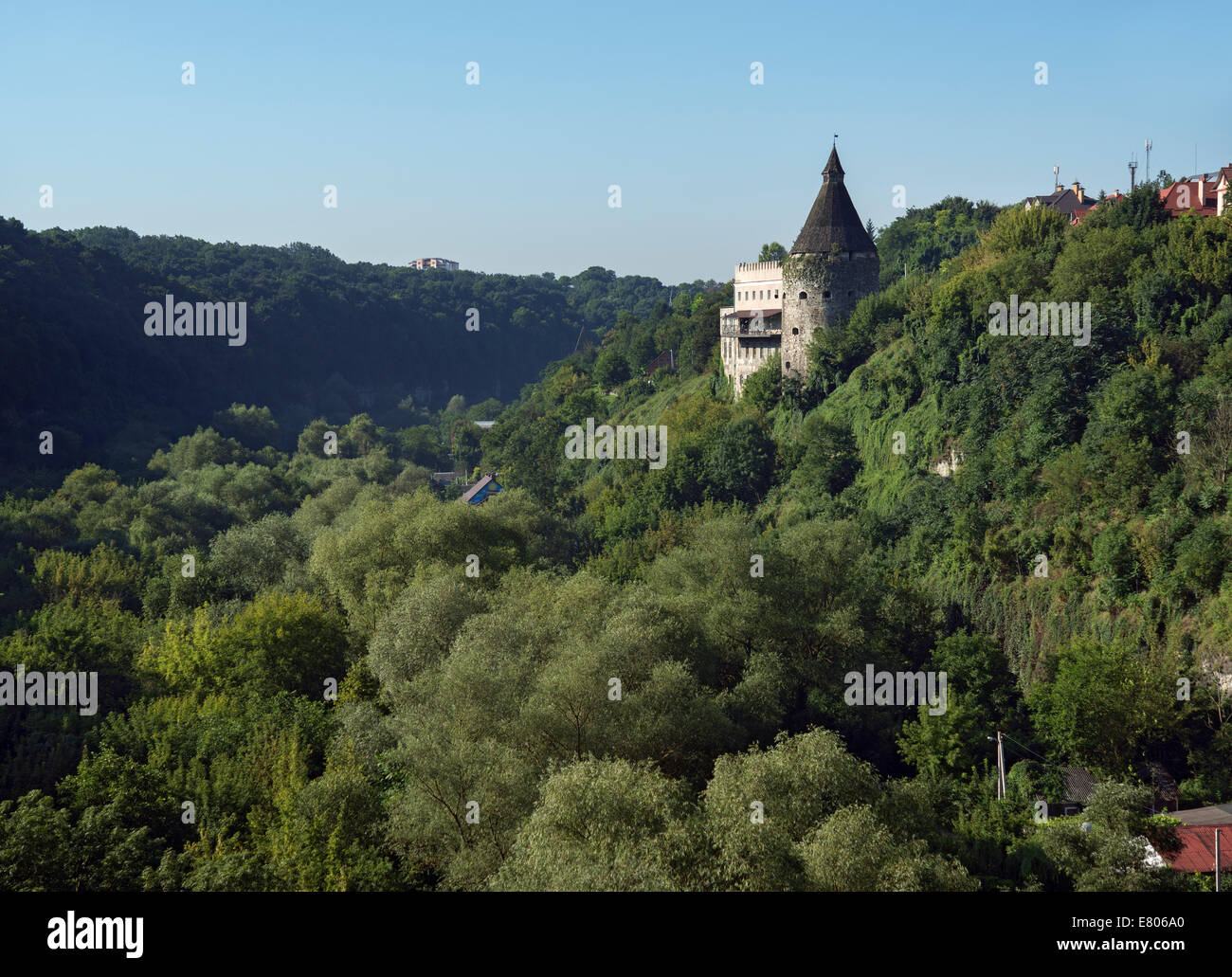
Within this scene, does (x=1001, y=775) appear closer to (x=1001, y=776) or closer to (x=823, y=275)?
(x=1001, y=776)

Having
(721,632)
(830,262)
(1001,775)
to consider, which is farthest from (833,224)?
(1001,775)

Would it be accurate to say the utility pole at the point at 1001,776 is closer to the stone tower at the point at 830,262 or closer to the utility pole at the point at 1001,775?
the utility pole at the point at 1001,775

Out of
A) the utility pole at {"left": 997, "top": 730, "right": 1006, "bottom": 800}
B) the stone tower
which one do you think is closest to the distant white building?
the stone tower

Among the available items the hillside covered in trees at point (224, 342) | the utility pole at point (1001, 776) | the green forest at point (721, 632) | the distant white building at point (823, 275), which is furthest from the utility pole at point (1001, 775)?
the hillside covered in trees at point (224, 342)

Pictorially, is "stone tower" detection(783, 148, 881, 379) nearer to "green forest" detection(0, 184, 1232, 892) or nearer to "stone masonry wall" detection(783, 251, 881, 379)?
"stone masonry wall" detection(783, 251, 881, 379)

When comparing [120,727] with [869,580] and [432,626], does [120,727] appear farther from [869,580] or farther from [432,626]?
[869,580]
